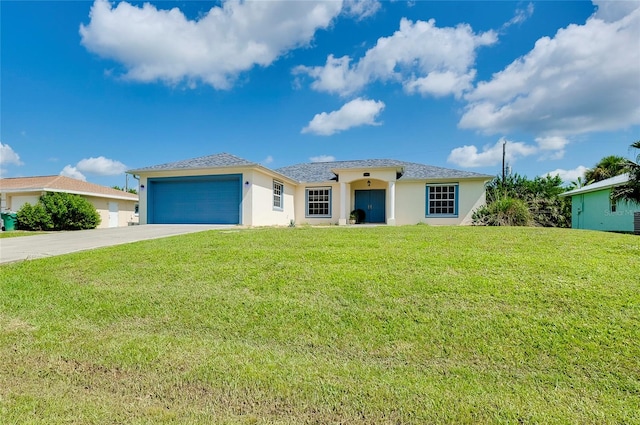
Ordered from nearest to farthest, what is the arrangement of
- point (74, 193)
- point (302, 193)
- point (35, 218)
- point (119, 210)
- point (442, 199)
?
point (35, 218), point (442, 199), point (302, 193), point (74, 193), point (119, 210)

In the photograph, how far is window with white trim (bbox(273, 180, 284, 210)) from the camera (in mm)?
17984

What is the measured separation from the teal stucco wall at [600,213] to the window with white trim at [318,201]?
14897 millimetres

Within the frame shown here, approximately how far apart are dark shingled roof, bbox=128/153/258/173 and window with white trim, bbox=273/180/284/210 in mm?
2516

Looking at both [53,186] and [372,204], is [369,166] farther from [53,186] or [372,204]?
[53,186]

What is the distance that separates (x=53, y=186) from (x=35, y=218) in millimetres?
3551

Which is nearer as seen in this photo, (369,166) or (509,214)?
(509,214)

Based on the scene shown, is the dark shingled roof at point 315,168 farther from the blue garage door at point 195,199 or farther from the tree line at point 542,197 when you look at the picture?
the tree line at point 542,197

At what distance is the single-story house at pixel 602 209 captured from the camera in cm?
1579

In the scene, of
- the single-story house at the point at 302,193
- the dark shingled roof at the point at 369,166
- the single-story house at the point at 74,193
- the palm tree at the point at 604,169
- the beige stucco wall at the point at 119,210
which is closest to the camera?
the single-story house at the point at 302,193

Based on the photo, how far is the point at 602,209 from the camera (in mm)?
18125

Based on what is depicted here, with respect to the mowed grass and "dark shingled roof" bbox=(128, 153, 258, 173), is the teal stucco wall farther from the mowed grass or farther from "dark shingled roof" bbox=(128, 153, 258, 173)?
"dark shingled roof" bbox=(128, 153, 258, 173)

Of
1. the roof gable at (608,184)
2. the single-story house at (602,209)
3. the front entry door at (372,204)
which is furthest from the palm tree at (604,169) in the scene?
the front entry door at (372,204)

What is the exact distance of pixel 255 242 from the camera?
306 inches

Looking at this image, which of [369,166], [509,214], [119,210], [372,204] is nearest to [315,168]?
[369,166]
